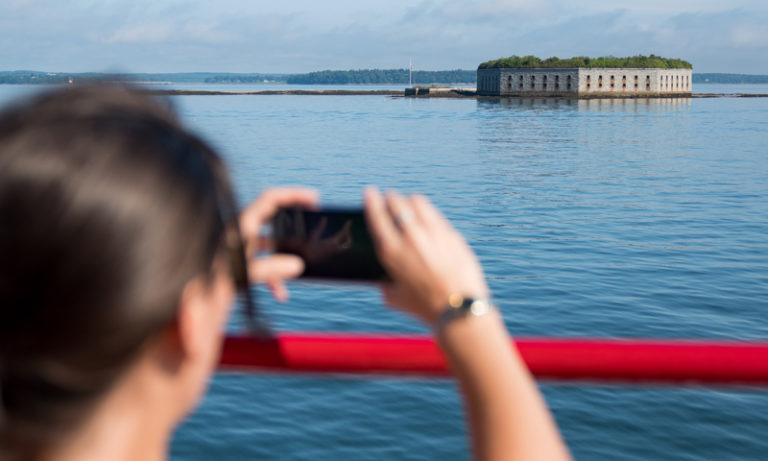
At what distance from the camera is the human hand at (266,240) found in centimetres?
99

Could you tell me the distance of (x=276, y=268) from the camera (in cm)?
99

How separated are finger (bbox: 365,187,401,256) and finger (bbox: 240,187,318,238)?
11 centimetres

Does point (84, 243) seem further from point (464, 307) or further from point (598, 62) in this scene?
point (598, 62)

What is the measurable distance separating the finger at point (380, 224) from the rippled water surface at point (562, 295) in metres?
0.16

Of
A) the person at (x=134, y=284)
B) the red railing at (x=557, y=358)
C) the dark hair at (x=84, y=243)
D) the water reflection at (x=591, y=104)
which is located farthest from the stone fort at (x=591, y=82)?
the dark hair at (x=84, y=243)

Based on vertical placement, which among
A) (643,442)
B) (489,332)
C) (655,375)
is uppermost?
(489,332)

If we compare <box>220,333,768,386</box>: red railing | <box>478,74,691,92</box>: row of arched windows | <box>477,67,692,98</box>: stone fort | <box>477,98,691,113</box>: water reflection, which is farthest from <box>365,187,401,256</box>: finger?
<box>478,74,691,92</box>: row of arched windows

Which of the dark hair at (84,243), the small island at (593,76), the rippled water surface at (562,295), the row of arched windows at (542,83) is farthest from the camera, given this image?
the row of arched windows at (542,83)

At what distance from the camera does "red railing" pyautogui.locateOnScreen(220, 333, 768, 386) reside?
143 centimetres

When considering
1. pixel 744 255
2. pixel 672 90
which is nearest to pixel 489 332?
pixel 744 255

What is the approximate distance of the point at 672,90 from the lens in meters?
126

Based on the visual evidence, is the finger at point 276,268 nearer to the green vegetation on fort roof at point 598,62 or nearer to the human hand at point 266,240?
the human hand at point 266,240

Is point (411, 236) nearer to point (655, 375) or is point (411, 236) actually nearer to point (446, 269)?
point (446, 269)

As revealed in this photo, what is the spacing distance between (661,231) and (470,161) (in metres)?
Result: 20.3
